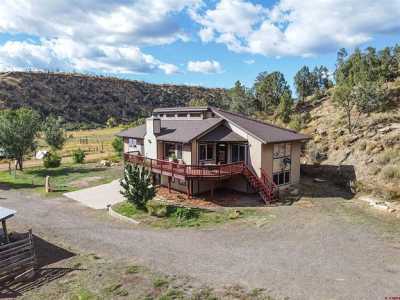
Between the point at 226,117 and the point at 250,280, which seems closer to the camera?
the point at 250,280

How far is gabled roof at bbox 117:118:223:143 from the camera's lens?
77.3 feet

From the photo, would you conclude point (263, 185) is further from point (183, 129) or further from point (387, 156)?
point (387, 156)

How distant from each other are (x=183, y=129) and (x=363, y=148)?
17.8 metres

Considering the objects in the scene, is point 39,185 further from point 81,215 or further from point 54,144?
point 54,144

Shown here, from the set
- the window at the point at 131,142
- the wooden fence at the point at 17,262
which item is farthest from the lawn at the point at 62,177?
the wooden fence at the point at 17,262

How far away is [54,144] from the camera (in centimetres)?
4444

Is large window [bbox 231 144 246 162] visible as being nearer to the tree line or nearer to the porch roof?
the porch roof

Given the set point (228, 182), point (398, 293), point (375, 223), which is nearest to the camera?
point (398, 293)

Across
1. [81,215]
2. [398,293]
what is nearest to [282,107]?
[81,215]

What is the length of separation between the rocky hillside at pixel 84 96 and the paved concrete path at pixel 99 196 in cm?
6346

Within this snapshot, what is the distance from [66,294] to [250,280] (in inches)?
267

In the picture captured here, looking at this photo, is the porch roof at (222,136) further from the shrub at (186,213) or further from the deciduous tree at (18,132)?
the deciduous tree at (18,132)

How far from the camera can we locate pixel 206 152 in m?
24.1

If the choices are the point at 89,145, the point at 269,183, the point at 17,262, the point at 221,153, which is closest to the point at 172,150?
the point at 221,153
